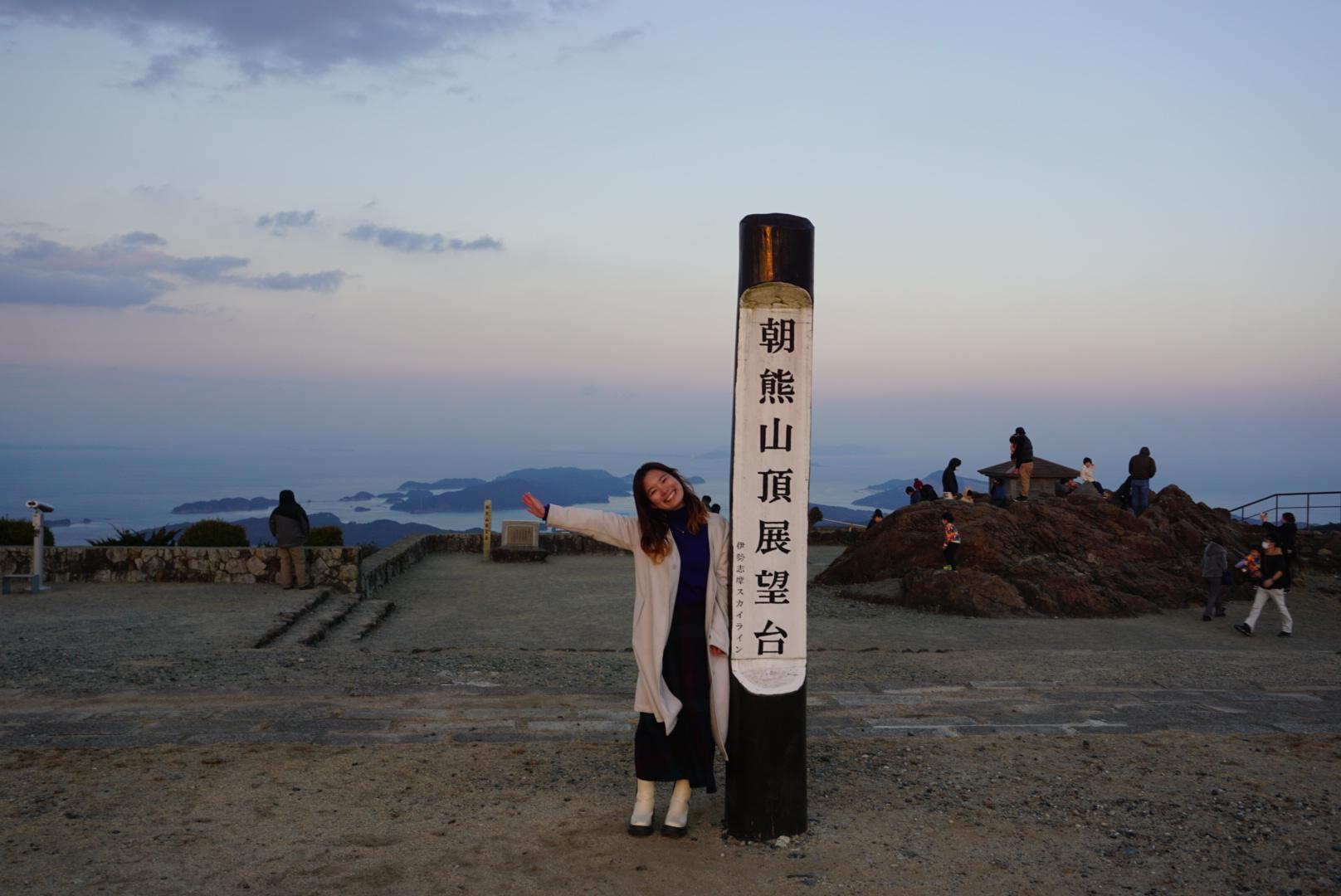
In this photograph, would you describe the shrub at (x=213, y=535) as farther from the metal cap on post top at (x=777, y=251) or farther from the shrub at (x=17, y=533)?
the metal cap on post top at (x=777, y=251)

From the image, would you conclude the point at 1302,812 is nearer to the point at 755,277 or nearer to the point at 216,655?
the point at 755,277

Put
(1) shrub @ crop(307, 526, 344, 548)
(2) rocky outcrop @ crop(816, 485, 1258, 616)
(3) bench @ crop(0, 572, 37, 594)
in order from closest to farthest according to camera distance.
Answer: (3) bench @ crop(0, 572, 37, 594) < (2) rocky outcrop @ crop(816, 485, 1258, 616) < (1) shrub @ crop(307, 526, 344, 548)

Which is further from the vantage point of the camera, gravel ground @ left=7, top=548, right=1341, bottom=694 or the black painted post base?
gravel ground @ left=7, top=548, right=1341, bottom=694

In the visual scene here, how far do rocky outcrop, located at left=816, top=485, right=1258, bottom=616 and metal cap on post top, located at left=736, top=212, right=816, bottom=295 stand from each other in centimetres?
1170

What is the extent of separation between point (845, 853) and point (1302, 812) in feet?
8.54

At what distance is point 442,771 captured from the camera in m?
5.87

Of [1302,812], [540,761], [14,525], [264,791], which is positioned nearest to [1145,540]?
[1302,812]

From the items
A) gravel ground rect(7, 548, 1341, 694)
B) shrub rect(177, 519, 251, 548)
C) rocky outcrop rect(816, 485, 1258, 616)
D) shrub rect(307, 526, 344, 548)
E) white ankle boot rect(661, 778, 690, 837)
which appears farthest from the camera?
shrub rect(307, 526, 344, 548)

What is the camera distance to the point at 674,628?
4.85 m

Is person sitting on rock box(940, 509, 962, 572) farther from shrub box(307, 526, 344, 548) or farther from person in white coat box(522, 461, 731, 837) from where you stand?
person in white coat box(522, 461, 731, 837)

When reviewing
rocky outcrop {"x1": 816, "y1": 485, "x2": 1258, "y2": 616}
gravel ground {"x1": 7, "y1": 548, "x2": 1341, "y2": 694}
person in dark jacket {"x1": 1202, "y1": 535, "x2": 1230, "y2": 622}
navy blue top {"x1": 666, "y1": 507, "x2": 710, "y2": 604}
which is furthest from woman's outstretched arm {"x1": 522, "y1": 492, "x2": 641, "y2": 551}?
person in dark jacket {"x1": 1202, "y1": 535, "x2": 1230, "y2": 622}

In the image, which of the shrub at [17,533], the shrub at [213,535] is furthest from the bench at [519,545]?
the shrub at [17,533]

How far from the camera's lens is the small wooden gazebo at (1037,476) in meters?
22.0

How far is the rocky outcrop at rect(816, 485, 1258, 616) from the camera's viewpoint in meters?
15.8
